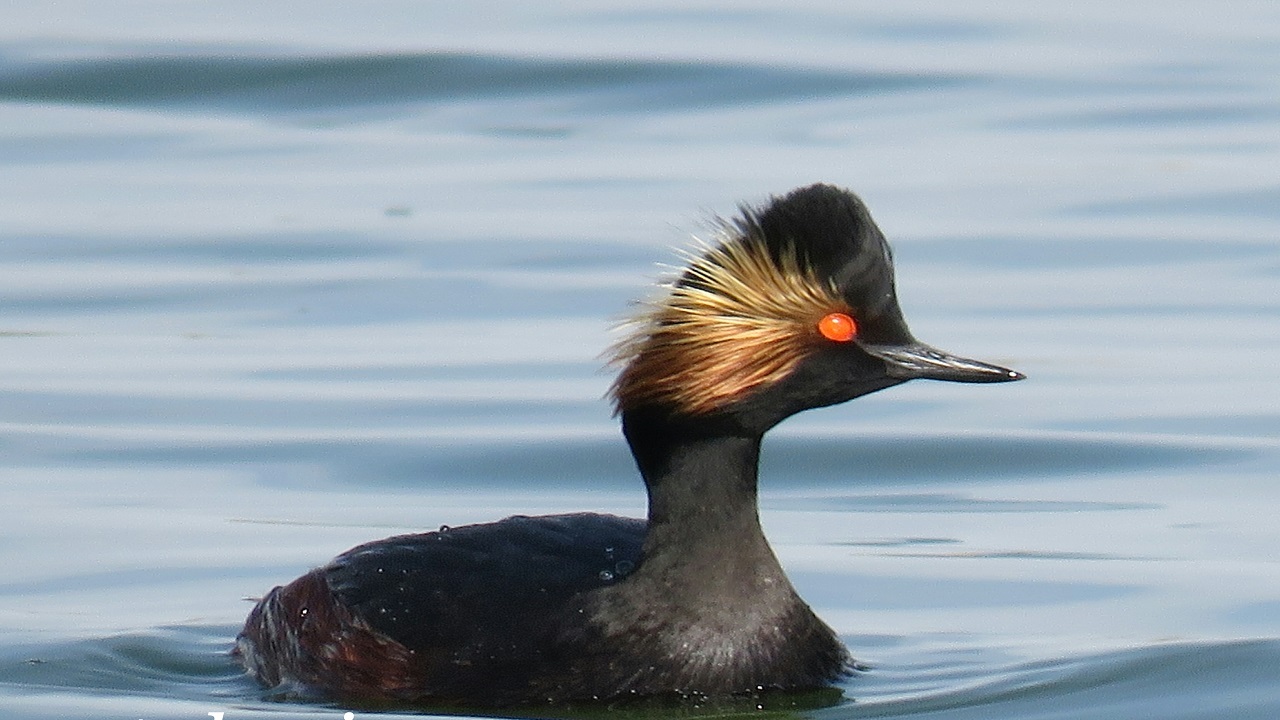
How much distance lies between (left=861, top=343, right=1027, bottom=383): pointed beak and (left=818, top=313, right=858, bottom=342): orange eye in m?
0.07

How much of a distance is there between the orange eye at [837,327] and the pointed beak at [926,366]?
0.07m

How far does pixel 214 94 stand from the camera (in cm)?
2188

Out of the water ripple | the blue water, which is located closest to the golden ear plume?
the blue water

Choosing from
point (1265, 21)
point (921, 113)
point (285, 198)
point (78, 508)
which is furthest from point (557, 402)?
point (1265, 21)

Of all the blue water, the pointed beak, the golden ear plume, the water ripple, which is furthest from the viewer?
the water ripple

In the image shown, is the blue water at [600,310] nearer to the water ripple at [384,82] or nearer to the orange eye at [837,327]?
the water ripple at [384,82]

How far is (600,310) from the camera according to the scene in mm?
14828

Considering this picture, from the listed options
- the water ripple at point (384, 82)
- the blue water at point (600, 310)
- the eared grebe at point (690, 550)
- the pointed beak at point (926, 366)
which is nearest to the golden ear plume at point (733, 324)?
Answer: the eared grebe at point (690, 550)

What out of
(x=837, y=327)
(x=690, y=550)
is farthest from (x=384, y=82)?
(x=837, y=327)

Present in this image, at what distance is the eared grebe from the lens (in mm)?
7590

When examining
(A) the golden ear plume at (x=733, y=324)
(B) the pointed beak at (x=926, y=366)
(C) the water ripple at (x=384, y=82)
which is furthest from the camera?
(C) the water ripple at (x=384, y=82)

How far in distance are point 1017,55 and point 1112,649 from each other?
15737 mm

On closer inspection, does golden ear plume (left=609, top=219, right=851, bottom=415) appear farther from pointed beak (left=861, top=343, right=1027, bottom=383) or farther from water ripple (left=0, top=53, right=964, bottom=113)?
water ripple (left=0, top=53, right=964, bottom=113)

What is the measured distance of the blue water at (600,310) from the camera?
9539mm
